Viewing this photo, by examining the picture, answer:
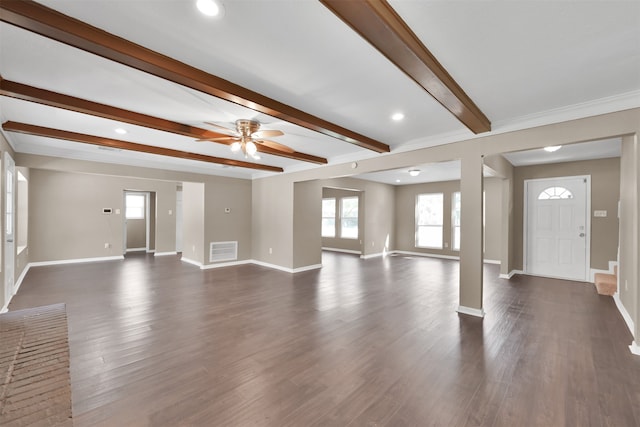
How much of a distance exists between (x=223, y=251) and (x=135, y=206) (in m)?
4.76

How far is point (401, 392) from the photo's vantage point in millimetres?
2035

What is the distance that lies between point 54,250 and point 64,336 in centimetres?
695

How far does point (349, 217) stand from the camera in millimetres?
9539

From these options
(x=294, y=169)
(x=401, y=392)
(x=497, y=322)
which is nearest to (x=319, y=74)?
(x=401, y=392)

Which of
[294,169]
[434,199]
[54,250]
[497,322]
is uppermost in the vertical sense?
[294,169]

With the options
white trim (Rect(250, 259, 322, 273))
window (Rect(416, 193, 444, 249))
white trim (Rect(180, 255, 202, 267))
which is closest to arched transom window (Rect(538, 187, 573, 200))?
window (Rect(416, 193, 444, 249))

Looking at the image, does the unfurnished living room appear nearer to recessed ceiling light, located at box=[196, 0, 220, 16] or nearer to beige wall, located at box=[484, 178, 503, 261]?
recessed ceiling light, located at box=[196, 0, 220, 16]

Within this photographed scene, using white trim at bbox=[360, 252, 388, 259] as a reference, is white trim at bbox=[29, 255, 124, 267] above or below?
above

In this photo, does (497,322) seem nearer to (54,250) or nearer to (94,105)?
(94,105)

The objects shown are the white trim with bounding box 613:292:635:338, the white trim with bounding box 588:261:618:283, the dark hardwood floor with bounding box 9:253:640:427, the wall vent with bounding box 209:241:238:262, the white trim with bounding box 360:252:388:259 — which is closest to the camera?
the dark hardwood floor with bounding box 9:253:640:427

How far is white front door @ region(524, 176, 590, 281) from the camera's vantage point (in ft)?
17.6

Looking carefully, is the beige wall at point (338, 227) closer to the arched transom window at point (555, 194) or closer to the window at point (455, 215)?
the window at point (455, 215)

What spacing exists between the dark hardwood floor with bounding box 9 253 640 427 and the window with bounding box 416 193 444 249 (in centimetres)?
384

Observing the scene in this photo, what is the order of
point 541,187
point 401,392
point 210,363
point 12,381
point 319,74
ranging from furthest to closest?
point 541,187
point 210,363
point 319,74
point 401,392
point 12,381
